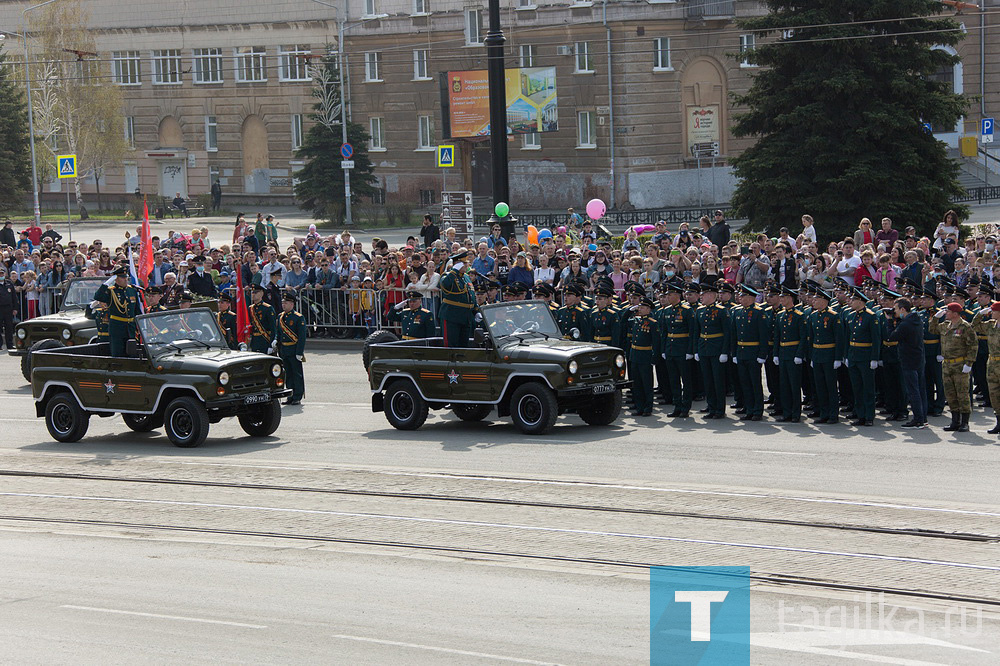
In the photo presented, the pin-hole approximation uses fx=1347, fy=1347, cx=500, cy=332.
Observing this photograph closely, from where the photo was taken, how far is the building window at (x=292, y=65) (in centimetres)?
7038

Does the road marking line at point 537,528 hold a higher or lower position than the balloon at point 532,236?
lower

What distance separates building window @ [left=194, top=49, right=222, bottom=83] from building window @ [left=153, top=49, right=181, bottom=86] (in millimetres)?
1145

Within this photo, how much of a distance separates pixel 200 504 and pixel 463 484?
2859 mm

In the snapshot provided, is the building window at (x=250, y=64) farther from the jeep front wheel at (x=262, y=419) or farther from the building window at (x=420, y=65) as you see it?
the jeep front wheel at (x=262, y=419)

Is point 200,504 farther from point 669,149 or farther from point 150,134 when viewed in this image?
point 150,134

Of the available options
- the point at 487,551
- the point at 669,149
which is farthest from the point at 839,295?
the point at 669,149

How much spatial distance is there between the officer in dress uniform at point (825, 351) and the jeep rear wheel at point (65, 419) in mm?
10100

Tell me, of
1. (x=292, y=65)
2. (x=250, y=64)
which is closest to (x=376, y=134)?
(x=292, y=65)

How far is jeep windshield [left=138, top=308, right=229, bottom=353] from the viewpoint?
18.4 metres

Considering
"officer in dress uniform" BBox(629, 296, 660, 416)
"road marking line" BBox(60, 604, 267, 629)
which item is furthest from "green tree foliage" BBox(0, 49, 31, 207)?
"road marking line" BBox(60, 604, 267, 629)

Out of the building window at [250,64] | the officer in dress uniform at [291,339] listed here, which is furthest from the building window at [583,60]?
the officer in dress uniform at [291,339]

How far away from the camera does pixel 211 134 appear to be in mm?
74125

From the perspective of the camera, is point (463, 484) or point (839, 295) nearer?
point (463, 484)

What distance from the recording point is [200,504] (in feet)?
47.8
